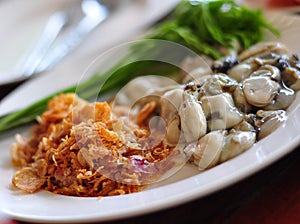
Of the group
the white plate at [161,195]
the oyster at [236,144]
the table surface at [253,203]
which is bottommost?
the table surface at [253,203]

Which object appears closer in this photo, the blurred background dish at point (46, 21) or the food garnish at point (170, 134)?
the food garnish at point (170, 134)

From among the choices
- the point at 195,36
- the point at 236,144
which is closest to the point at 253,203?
the point at 236,144

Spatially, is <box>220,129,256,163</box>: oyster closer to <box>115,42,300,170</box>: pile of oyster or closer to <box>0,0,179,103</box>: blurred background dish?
<box>115,42,300,170</box>: pile of oyster

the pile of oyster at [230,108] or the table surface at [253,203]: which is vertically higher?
the pile of oyster at [230,108]

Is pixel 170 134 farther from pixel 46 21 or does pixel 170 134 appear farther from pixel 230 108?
pixel 46 21

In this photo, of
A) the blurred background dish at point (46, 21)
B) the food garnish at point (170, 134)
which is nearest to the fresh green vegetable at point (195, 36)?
the blurred background dish at point (46, 21)

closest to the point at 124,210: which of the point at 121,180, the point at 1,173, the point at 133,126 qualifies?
the point at 121,180

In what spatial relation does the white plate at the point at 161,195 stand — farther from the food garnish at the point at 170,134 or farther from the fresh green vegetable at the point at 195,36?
the fresh green vegetable at the point at 195,36

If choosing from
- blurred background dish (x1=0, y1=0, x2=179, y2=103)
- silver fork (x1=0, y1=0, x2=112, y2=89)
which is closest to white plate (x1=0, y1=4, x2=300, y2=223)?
blurred background dish (x1=0, y1=0, x2=179, y2=103)

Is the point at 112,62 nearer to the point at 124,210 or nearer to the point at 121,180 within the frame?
the point at 121,180
